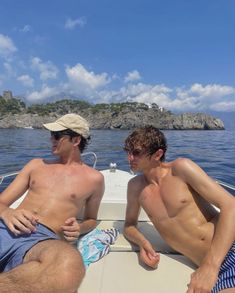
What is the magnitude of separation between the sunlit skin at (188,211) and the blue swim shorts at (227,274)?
47 millimetres

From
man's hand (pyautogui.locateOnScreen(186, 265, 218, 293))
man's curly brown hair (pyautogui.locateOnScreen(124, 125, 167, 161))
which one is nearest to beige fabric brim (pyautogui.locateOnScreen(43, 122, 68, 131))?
man's curly brown hair (pyautogui.locateOnScreen(124, 125, 167, 161))

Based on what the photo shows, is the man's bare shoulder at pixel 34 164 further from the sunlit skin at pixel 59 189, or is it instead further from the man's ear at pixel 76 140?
the man's ear at pixel 76 140

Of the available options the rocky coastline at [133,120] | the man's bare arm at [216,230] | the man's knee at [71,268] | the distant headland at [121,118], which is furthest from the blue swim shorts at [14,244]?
the rocky coastline at [133,120]

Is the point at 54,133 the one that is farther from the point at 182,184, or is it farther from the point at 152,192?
the point at 182,184

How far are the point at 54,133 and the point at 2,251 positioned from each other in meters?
1.13

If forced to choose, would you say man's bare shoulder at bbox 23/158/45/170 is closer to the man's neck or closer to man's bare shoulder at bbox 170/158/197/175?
the man's neck

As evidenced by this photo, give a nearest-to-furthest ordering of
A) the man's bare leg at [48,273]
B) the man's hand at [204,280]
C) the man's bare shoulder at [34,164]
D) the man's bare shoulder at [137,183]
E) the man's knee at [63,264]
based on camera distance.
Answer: the man's bare leg at [48,273] < the man's knee at [63,264] < the man's hand at [204,280] < the man's bare shoulder at [137,183] < the man's bare shoulder at [34,164]

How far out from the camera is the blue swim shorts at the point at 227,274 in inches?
78.9

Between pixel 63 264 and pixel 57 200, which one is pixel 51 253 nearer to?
pixel 63 264

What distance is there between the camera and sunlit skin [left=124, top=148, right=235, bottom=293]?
220 cm

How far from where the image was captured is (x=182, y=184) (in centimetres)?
246

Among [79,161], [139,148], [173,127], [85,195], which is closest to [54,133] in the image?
[79,161]

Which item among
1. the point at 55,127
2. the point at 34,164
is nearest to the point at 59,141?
the point at 55,127

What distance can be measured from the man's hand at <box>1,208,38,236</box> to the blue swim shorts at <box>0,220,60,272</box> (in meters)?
0.04
